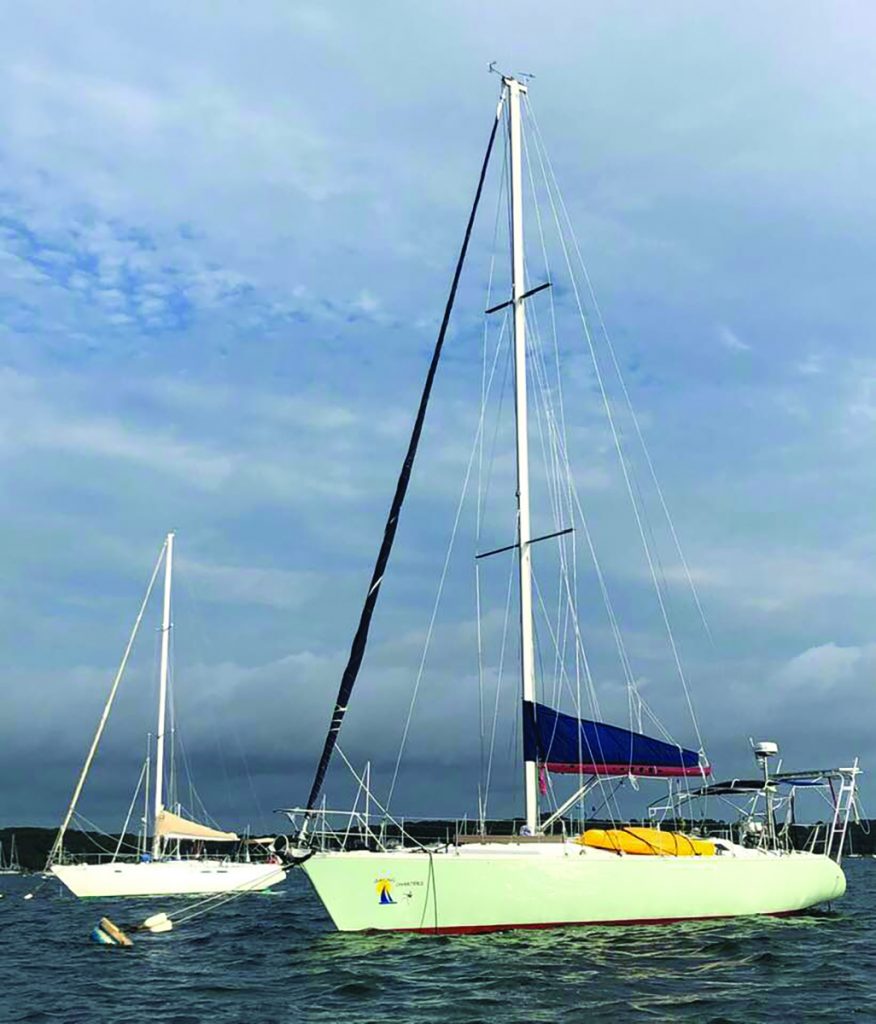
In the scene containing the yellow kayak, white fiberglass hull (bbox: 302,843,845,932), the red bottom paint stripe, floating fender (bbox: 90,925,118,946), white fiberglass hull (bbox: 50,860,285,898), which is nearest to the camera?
white fiberglass hull (bbox: 302,843,845,932)

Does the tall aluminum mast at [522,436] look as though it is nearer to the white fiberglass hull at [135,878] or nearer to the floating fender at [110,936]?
the floating fender at [110,936]

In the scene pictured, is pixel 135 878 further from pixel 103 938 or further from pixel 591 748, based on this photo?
pixel 591 748

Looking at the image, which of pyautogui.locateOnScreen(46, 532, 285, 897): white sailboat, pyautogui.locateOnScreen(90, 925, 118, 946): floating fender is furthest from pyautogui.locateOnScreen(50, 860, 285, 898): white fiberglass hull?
pyautogui.locateOnScreen(90, 925, 118, 946): floating fender

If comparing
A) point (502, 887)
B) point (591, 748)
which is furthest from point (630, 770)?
point (502, 887)

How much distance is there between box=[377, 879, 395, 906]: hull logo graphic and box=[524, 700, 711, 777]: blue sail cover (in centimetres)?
441

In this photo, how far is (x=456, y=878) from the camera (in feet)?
66.7

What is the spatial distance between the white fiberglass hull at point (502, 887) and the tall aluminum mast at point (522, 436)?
207cm

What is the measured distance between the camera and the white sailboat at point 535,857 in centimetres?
2036

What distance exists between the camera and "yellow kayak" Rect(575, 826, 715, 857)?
73.6 ft

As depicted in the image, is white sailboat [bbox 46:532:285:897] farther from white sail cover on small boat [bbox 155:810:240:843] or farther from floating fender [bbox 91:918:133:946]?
floating fender [bbox 91:918:133:946]

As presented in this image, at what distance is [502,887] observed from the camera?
20516 millimetres

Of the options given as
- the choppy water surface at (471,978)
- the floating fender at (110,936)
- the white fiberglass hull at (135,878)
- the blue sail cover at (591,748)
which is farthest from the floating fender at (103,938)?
the white fiberglass hull at (135,878)

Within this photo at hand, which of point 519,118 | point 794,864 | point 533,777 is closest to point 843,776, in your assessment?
point 794,864

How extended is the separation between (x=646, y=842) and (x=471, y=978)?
6.51 metres
